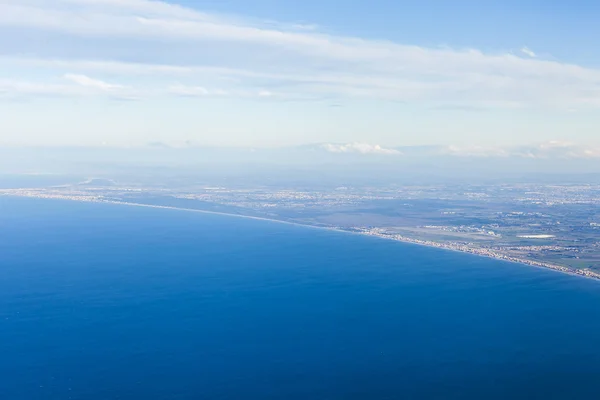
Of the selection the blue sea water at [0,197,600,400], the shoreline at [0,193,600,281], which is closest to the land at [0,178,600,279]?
the shoreline at [0,193,600,281]

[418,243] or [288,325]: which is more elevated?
[418,243]

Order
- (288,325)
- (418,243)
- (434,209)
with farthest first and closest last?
(434,209) < (418,243) < (288,325)

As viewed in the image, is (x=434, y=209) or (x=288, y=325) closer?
(x=288, y=325)

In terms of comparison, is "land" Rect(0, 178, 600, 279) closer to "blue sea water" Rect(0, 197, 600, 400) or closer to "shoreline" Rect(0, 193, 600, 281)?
"shoreline" Rect(0, 193, 600, 281)

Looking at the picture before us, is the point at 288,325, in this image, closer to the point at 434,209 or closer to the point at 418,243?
the point at 418,243

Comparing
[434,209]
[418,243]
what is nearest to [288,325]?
[418,243]

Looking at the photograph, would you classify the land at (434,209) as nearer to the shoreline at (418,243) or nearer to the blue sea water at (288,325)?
the shoreline at (418,243)
